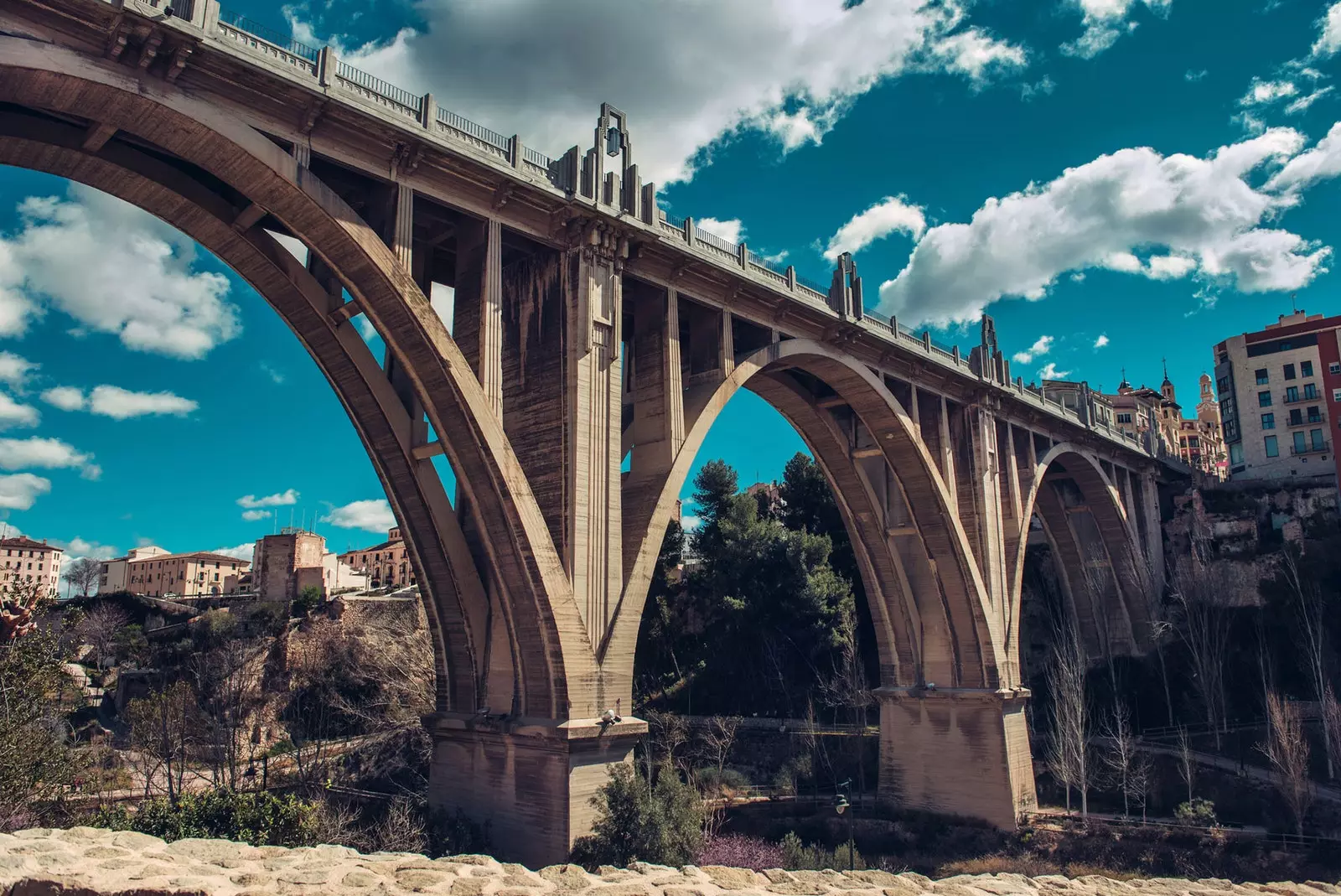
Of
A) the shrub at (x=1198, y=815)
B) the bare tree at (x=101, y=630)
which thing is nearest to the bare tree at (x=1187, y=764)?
the shrub at (x=1198, y=815)

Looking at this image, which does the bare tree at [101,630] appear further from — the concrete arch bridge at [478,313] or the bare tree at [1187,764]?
the bare tree at [1187,764]

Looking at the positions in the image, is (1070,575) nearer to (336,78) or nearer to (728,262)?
(728,262)

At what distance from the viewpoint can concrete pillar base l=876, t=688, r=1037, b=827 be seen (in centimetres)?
3628

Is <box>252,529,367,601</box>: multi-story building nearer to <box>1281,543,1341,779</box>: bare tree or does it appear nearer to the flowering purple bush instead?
the flowering purple bush

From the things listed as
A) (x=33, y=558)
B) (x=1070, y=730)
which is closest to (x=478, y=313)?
(x=1070, y=730)

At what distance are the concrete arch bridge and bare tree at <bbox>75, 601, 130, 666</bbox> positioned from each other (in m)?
46.6

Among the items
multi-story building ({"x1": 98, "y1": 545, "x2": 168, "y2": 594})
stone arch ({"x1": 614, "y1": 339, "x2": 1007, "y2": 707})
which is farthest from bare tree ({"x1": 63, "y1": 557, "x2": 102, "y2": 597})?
stone arch ({"x1": 614, "y1": 339, "x2": 1007, "y2": 707})

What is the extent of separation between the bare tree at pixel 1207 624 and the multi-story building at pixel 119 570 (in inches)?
3920

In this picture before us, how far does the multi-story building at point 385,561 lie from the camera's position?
300 ft

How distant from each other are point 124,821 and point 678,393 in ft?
49.3

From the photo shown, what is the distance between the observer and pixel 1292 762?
118ft

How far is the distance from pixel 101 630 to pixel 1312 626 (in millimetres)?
66364

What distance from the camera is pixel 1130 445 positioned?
184 ft

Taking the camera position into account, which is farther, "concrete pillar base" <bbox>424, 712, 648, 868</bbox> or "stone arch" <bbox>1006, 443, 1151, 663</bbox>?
"stone arch" <bbox>1006, 443, 1151, 663</bbox>
